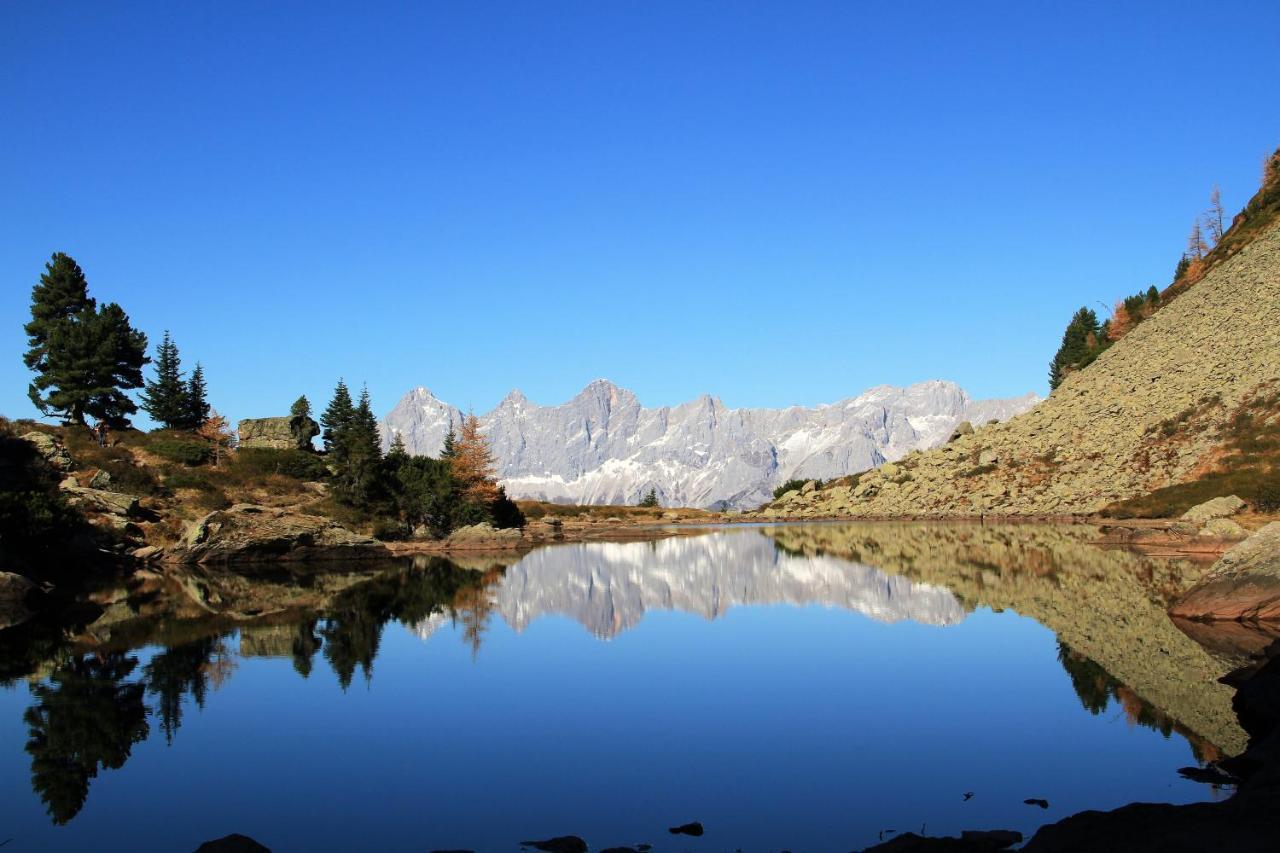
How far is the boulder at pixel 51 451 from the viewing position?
235ft

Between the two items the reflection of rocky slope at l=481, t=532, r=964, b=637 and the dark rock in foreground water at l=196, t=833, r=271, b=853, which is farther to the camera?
the reflection of rocky slope at l=481, t=532, r=964, b=637

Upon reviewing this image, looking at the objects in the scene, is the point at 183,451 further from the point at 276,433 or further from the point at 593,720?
the point at 593,720

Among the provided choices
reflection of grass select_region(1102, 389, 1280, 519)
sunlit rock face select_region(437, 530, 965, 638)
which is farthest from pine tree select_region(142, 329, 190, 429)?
reflection of grass select_region(1102, 389, 1280, 519)

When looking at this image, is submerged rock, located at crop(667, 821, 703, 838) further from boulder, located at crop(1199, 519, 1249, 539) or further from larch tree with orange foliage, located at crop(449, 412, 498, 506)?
larch tree with orange foliage, located at crop(449, 412, 498, 506)

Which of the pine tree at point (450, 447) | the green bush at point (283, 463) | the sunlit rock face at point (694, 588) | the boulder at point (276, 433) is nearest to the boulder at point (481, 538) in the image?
the sunlit rock face at point (694, 588)

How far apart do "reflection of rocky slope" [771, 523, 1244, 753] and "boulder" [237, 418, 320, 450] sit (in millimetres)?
51402

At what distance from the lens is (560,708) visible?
910 inches

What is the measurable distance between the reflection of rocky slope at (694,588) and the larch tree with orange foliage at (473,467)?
55.9 ft

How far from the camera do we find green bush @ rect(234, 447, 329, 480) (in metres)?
90.0

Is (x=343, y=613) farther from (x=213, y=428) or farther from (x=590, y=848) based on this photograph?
(x=213, y=428)

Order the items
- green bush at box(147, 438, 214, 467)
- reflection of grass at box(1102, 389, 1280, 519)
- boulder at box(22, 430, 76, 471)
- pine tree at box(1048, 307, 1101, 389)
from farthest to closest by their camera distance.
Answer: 1. pine tree at box(1048, 307, 1101, 389)
2. green bush at box(147, 438, 214, 467)
3. boulder at box(22, 430, 76, 471)
4. reflection of grass at box(1102, 389, 1280, 519)

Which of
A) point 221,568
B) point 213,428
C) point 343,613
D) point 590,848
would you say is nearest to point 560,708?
point 590,848

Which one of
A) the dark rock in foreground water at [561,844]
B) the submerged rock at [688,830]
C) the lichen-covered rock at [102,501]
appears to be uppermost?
the lichen-covered rock at [102,501]

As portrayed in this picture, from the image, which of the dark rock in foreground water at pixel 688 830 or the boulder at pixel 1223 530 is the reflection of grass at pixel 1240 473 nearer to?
the boulder at pixel 1223 530
